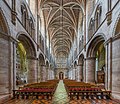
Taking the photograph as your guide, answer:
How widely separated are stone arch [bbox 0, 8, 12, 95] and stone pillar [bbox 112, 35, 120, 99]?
629 centimetres

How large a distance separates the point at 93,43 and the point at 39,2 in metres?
9.74

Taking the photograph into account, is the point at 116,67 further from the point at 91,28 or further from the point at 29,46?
the point at 29,46

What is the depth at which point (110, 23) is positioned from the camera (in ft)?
34.3

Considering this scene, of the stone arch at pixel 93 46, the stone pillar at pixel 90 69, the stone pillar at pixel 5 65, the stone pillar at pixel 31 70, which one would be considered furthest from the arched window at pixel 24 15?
the stone pillar at pixel 90 69

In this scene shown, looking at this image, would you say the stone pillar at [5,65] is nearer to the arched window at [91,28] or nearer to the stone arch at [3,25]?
the stone arch at [3,25]

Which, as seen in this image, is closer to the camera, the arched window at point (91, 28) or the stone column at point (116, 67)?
the stone column at point (116, 67)

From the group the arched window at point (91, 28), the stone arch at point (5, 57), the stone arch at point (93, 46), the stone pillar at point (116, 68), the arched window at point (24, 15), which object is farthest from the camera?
the arched window at point (91, 28)

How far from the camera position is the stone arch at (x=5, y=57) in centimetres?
877

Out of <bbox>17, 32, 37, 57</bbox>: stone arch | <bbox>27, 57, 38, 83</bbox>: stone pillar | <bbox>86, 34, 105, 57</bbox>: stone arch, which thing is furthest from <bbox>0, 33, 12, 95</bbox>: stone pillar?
<bbox>86, 34, 105, 57</bbox>: stone arch

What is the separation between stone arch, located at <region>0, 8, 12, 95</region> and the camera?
8773mm

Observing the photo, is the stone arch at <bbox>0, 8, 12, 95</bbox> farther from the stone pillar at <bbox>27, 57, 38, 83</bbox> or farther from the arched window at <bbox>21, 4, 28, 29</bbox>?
the stone pillar at <bbox>27, 57, 38, 83</bbox>

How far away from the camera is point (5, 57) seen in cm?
927

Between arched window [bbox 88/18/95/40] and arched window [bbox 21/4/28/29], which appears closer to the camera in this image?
arched window [bbox 21/4/28/29]

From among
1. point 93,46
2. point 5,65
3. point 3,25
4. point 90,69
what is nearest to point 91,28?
point 93,46
